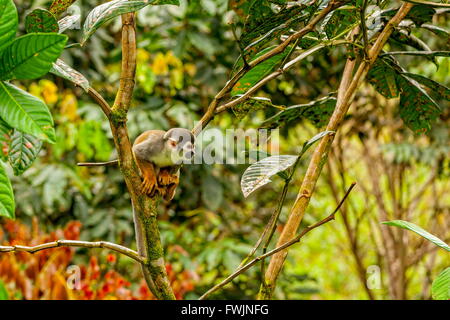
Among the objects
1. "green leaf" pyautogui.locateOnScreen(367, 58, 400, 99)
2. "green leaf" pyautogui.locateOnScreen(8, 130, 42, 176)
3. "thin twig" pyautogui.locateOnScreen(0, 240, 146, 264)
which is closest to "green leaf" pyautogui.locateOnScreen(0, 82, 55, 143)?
"green leaf" pyautogui.locateOnScreen(8, 130, 42, 176)

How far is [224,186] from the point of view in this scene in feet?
8.37

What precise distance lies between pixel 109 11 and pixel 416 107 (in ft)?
2.21

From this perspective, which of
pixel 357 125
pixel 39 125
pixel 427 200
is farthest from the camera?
pixel 427 200

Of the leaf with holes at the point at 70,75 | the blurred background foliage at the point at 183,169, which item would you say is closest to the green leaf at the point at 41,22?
the leaf with holes at the point at 70,75

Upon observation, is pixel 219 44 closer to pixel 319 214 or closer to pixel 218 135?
pixel 218 135

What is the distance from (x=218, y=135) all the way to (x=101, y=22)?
4.69 feet

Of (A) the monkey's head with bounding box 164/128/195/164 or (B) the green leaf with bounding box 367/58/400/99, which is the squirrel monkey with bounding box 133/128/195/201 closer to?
(A) the monkey's head with bounding box 164/128/195/164

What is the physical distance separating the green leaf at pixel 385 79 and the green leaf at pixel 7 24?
0.71 meters

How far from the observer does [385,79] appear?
1038mm

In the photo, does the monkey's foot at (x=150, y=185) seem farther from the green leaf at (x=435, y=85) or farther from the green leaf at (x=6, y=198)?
the green leaf at (x=435, y=85)

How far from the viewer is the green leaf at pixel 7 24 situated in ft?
1.61

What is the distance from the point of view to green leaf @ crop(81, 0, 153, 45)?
654mm

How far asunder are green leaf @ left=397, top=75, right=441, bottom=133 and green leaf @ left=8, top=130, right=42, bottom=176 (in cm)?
71
